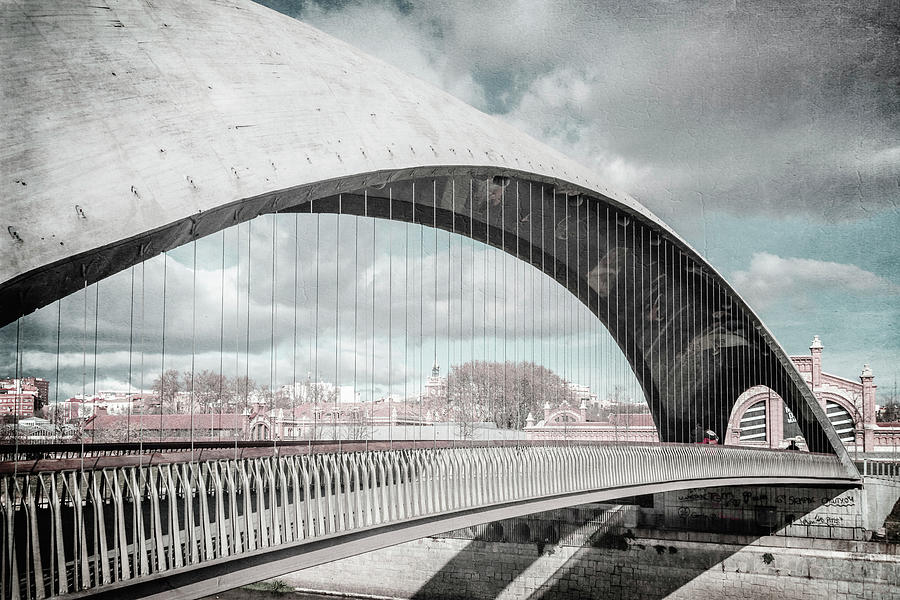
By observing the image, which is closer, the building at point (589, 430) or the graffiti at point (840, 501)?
the graffiti at point (840, 501)

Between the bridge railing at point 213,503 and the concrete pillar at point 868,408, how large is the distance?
34.7 meters

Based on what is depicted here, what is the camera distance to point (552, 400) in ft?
188

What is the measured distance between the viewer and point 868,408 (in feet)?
143

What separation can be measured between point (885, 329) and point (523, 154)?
133 feet

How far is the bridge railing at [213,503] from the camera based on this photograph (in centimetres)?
707

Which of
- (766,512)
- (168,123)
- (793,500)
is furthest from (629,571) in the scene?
(168,123)

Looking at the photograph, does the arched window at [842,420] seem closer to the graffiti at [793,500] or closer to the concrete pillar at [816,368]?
the concrete pillar at [816,368]

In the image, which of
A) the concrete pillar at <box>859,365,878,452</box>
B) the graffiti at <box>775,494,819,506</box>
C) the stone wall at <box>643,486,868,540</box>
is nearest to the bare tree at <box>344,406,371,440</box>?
the stone wall at <box>643,486,868,540</box>

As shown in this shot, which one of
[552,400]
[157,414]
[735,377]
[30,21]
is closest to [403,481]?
[30,21]

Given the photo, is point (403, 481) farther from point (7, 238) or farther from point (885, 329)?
point (885, 329)

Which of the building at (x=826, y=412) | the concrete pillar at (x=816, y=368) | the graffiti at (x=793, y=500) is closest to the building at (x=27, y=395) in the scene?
the graffiti at (x=793, y=500)

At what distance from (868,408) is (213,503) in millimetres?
43145

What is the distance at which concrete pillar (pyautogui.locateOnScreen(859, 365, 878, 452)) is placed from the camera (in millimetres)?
42906

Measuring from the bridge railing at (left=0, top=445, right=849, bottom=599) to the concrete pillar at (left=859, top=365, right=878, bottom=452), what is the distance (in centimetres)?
3471
